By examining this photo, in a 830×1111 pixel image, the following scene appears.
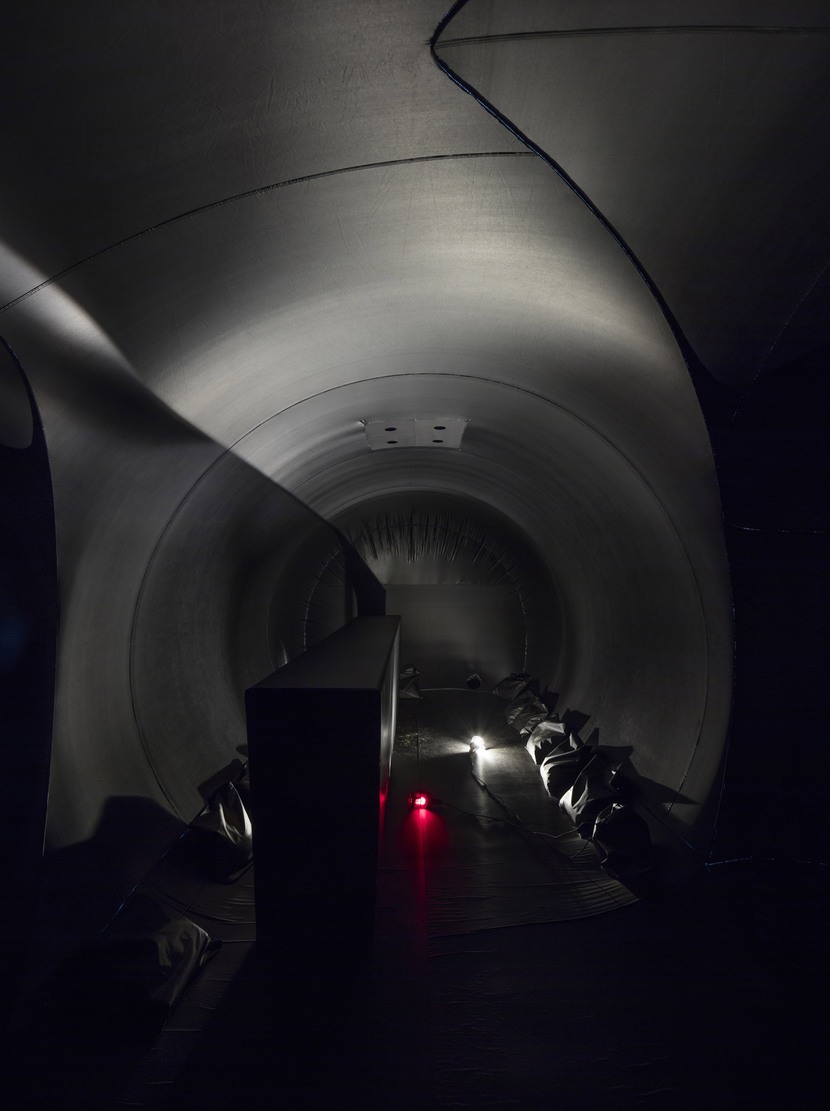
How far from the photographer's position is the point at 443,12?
6.98ft

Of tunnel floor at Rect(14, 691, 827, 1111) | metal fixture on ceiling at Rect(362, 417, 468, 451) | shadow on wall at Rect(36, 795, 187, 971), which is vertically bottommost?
tunnel floor at Rect(14, 691, 827, 1111)

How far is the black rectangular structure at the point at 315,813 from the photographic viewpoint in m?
3.98

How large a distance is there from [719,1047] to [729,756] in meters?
1.60

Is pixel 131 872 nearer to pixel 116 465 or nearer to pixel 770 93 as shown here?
pixel 116 465

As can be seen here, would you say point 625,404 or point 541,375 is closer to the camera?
point 625,404

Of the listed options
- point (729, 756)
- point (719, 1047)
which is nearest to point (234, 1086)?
point (719, 1047)

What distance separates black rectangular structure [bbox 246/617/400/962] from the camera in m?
3.98

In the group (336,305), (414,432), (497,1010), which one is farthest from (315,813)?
(414,432)

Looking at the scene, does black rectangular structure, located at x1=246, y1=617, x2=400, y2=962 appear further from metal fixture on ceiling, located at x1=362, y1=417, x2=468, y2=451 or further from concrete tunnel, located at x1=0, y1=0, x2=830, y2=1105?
metal fixture on ceiling, located at x1=362, y1=417, x2=468, y2=451

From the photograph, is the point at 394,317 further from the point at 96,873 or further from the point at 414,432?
the point at 96,873

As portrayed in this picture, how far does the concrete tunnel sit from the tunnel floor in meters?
0.73

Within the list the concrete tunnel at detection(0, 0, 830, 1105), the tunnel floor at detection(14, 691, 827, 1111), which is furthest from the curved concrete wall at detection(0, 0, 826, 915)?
the tunnel floor at detection(14, 691, 827, 1111)

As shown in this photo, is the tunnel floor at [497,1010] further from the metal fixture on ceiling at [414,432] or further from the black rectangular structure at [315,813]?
the metal fixture on ceiling at [414,432]

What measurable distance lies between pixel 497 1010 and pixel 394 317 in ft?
14.2
